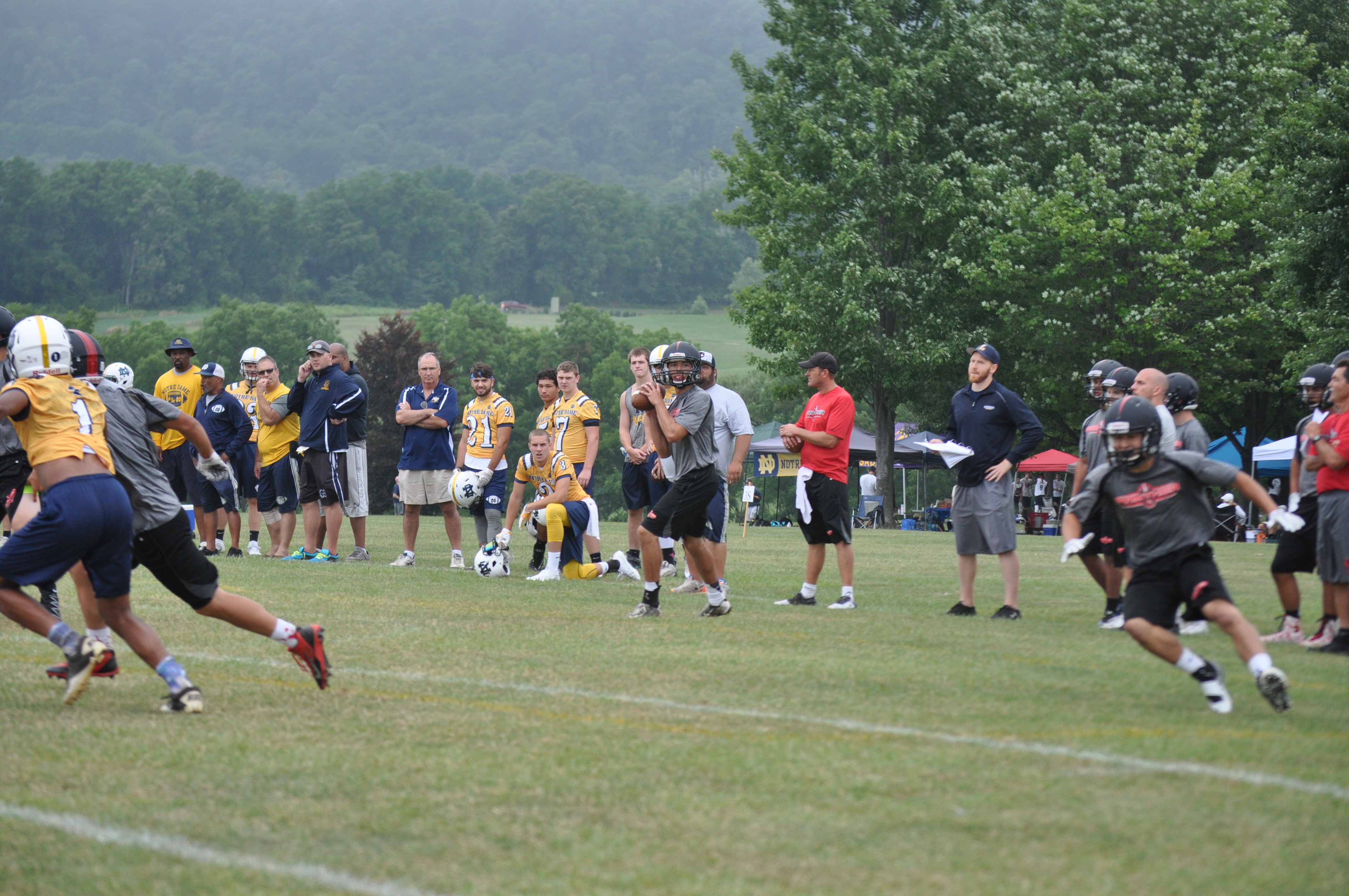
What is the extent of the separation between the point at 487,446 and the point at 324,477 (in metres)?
1.85

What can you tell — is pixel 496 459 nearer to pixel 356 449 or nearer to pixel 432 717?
pixel 356 449

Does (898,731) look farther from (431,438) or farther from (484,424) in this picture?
(431,438)

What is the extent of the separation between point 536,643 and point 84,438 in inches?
129

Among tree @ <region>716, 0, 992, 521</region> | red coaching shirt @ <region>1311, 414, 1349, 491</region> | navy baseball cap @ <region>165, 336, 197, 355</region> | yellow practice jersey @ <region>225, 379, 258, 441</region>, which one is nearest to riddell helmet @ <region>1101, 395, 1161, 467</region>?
red coaching shirt @ <region>1311, 414, 1349, 491</region>

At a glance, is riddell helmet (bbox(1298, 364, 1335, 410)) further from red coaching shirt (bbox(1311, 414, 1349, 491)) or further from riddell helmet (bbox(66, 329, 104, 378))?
riddell helmet (bbox(66, 329, 104, 378))

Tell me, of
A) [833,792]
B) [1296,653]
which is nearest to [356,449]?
[1296,653]

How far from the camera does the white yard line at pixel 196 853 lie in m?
3.85

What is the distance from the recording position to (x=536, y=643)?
8.80 metres

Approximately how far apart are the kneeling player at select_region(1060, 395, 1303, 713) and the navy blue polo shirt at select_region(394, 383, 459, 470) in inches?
379

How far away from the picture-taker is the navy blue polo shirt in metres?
15.3

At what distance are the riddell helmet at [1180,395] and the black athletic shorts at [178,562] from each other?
7.21 m

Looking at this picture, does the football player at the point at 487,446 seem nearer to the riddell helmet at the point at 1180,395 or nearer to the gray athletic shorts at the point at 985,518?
the gray athletic shorts at the point at 985,518

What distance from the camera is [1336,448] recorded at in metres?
8.85

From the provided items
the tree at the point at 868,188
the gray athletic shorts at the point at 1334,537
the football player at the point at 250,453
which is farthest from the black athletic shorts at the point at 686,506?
the tree at the point at 868,188
